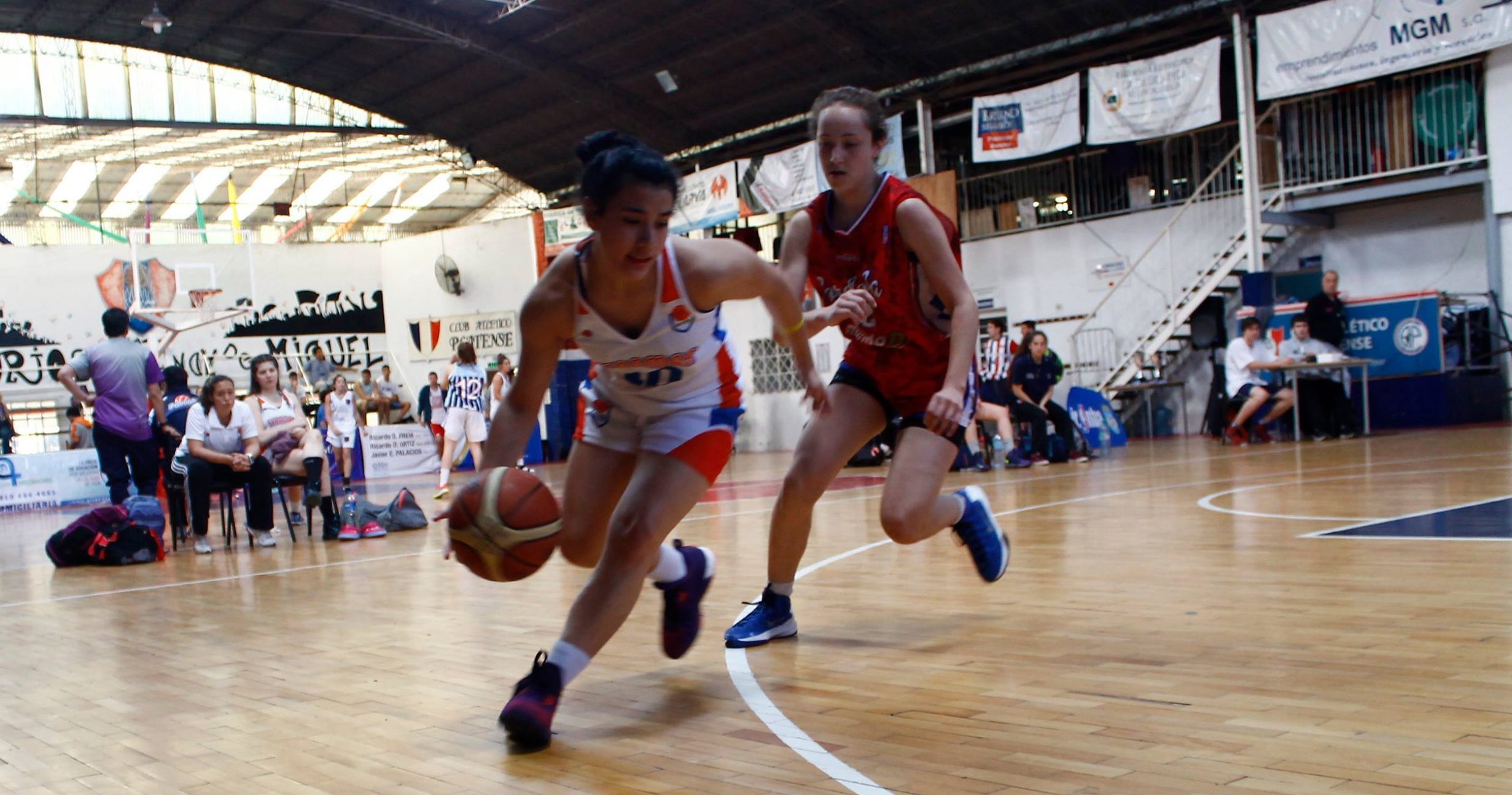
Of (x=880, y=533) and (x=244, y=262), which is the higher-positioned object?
(x=244, y=262)

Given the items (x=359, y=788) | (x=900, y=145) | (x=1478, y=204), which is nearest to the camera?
(x=359, y=788)

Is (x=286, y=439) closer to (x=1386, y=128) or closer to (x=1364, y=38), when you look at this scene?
(x=1364, y=38)

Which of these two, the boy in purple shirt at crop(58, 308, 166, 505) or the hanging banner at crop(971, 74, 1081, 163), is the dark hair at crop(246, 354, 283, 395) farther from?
the hanging banner at crop(971, 74, 1081, 163)

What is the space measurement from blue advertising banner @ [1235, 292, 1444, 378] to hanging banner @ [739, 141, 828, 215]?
27.2 feet

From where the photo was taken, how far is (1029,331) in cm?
1362

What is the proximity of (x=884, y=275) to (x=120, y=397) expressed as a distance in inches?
281

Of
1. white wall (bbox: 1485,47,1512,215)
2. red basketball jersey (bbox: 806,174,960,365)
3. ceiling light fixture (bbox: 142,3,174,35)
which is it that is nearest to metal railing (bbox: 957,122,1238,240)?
white wall (bbox: 1485,47,1512,215)

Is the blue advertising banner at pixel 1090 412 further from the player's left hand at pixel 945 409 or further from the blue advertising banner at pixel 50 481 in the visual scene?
the blue advertising banner at pixel 50 481

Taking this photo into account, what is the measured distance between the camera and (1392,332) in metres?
14.9

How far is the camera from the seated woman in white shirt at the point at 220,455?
29.0 feet

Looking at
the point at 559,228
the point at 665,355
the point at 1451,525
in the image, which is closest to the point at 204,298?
the point at 559,228

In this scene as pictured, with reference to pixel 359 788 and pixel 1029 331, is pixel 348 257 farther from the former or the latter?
pixel 359 788

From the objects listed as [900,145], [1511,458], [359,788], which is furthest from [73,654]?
[900,145]

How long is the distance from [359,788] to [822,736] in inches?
40.6
